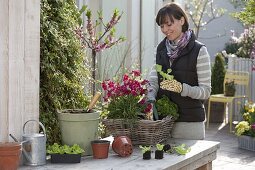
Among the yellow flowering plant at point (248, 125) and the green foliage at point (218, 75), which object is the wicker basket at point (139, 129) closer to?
the yellow flowering plant at point (248, 125)

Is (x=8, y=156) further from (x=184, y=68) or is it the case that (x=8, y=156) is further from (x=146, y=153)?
(x=184, y=68)

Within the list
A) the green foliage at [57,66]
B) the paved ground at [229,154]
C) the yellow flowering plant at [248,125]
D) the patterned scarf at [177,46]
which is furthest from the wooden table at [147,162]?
the yellow flowering plant at [248,125]

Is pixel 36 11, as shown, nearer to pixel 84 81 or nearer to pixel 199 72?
pixel 84 81

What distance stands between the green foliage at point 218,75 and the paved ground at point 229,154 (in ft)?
3.12

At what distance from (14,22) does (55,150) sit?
691 millimetres

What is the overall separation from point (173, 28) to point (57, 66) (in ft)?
2.56

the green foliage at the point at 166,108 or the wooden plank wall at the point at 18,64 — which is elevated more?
the wooden plank wall at the point at 18,64

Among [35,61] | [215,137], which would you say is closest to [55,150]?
[35,61]

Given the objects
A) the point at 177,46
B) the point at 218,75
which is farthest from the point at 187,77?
the point at 218,75

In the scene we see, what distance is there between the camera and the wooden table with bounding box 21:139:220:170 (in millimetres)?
2645

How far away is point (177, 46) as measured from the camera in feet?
11.1

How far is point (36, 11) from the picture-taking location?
2.78 meters

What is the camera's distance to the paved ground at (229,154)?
630cm

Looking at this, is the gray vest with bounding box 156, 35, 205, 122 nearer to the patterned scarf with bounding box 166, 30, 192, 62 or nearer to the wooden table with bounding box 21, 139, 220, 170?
the patterned scarf with bounding box 166, 30, 192, 62
